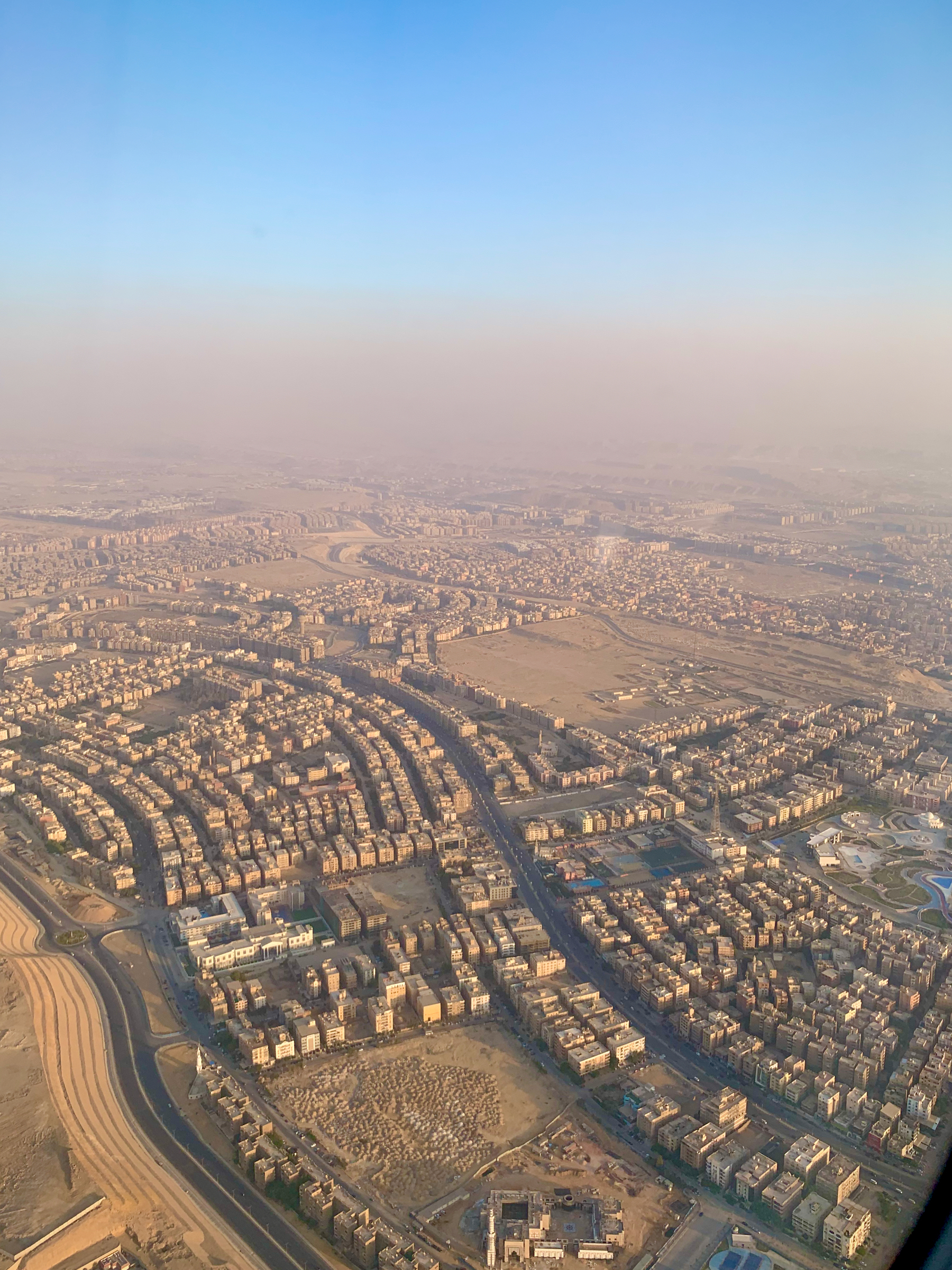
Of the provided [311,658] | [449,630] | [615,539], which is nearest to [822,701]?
[449,630]

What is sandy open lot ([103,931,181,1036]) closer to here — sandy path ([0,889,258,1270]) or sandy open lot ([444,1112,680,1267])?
sandy path ([0,889,258,1270])

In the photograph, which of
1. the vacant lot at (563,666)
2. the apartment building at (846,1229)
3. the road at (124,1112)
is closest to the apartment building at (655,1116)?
the apartment building at (846,1229)

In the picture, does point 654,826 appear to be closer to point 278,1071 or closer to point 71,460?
point 278,1071

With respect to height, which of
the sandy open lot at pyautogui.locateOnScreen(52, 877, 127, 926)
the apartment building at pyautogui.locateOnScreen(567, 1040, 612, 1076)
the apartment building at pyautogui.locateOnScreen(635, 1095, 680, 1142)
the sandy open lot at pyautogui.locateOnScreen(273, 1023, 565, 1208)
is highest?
the apartment building at pyautogui.locateOnScreen(635, 1095, 680, 1142)

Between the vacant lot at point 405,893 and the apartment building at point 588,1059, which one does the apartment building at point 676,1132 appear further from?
the vacant lot at point 405,893

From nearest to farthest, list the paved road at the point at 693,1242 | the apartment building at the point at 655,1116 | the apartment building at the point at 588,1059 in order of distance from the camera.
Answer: the paved road at the point at 693,1242
the apartment building at the point at 655,1116
the apartment building at the point at 588,1059

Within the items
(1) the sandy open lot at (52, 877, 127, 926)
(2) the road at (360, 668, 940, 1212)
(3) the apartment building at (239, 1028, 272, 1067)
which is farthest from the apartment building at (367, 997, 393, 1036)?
(1) the sandy open lot at (52, 877, 127, 926)

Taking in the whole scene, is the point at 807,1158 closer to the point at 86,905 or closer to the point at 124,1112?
the point at 124,1112
